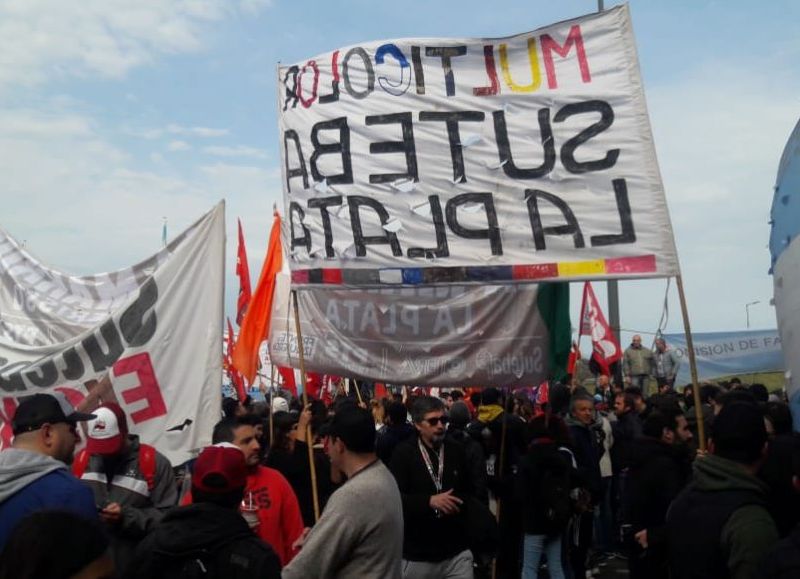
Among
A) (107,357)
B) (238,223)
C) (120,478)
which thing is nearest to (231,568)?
(120,478)

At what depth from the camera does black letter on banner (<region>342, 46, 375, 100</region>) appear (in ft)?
23.4

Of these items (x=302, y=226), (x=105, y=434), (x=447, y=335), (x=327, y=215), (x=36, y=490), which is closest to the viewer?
(x=36, y=490)

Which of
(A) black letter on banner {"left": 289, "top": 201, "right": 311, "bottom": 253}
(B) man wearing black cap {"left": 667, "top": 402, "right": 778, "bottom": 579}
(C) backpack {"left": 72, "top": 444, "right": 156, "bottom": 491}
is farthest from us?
(A) black letter on banner {"left": 289, "top": 201, "right": 311, "bottom": 253}

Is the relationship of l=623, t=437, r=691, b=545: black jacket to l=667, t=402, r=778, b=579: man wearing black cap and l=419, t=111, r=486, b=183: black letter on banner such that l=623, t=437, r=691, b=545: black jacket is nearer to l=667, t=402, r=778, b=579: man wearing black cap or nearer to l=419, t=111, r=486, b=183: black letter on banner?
l=667, t=402, r=778, b=579: man wearing black cap

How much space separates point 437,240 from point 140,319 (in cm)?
227

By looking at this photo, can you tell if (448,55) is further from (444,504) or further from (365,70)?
(444,504)

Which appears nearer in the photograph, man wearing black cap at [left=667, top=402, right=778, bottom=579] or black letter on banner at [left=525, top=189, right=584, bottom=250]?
man wearing black cap at [left=667, top=402, right=778, bottom=579]

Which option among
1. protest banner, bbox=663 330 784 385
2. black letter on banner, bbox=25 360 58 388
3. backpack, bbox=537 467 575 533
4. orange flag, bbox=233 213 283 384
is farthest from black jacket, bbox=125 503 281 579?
protest banner, bbox=663 330 784 385

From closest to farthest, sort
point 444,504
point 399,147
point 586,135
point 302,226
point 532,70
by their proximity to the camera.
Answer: point 444,504 < point 586,135 < point 532,70 < point 399,147 < point 302,226

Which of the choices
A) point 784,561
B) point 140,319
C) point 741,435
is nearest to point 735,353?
point 140,319

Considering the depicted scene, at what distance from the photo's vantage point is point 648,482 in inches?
253

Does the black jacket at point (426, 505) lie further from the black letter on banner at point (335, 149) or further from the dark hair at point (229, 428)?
the black letter on banner at point (335, 149)

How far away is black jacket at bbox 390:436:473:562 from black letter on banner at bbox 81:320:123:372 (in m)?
2.16

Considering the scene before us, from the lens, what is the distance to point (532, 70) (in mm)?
6664
